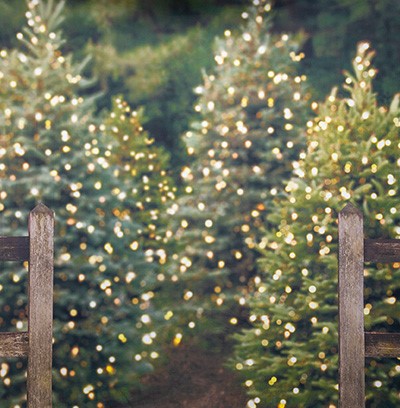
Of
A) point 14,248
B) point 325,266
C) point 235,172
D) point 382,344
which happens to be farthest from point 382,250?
point 235,172

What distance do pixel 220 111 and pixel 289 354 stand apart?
5555mm

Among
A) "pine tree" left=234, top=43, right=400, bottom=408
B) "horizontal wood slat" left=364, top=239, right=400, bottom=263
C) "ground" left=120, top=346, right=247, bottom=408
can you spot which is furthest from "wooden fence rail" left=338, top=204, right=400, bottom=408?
"ground" left=120, top=346, right=247, bottom=408

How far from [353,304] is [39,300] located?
230 cm

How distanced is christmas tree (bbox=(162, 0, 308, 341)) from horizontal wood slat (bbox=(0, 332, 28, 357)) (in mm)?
7411

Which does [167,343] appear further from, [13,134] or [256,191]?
[13,134]

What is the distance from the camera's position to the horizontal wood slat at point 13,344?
5.49m

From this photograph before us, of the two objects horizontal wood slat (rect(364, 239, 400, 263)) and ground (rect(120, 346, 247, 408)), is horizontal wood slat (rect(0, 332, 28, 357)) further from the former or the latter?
ground (rect(120, 346, 247, 408))

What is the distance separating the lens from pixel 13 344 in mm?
5570

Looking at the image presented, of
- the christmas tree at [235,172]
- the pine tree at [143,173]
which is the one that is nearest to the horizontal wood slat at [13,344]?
the christmas tree at [235,172]

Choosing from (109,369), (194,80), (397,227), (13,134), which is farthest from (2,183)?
(194,80)

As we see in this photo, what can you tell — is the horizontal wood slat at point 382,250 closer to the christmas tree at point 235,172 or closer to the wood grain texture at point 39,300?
the wood grain texture at point 39,300

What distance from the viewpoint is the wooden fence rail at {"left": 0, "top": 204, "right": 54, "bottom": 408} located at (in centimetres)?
561

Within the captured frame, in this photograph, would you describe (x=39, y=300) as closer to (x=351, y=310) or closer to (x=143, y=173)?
(x=351, y=310)

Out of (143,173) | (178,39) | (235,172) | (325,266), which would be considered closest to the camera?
(325,266)
